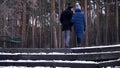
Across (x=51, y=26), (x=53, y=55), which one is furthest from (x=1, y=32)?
(x=53, y=55)

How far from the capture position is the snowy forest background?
62.5 feet

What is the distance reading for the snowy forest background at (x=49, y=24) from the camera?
19047mm

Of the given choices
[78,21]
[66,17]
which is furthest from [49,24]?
[78,21]

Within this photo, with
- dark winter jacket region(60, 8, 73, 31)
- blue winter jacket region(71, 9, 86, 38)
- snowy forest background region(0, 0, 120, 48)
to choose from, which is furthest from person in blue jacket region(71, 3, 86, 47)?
snowy forest background region(0, 0, 120, 48)

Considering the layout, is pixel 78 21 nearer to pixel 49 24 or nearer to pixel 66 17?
pixel 66 17

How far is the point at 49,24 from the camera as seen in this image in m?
19.7

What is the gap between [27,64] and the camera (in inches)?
254

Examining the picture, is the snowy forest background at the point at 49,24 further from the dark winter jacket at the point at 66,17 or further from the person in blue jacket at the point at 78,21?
the person in blue jacket at the point at 78,21

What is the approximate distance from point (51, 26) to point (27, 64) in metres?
13.2

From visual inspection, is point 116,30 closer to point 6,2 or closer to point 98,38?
point 98,38

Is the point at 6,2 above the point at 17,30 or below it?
above

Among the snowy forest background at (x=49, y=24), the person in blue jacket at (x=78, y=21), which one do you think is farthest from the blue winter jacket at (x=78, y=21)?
the snowy forest background at (x=49, y=24)

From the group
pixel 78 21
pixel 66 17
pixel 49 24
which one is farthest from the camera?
pixel 49 24

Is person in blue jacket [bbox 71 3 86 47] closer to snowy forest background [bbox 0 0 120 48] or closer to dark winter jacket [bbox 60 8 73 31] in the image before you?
dark winter jacket [bbox 60 8 73 31]
